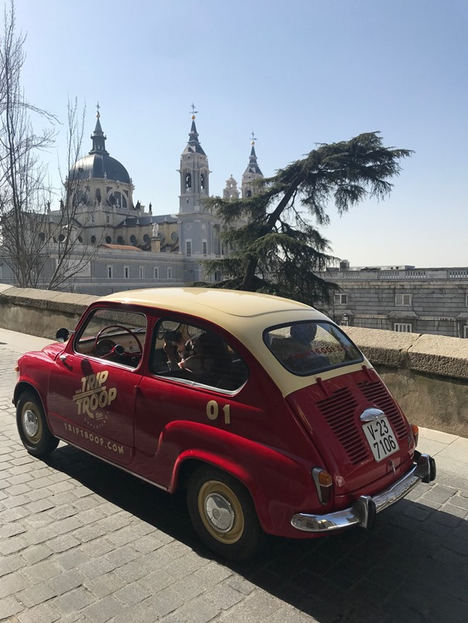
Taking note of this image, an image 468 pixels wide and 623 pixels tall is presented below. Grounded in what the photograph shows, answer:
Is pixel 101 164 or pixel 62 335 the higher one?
pixel 101 164

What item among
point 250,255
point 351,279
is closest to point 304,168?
point 250,255

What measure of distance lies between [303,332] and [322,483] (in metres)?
1.24

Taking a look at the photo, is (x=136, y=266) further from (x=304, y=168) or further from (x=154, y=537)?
(x=154, y=537)

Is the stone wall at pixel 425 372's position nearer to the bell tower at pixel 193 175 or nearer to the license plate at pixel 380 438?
the license plate at pixel 380 438

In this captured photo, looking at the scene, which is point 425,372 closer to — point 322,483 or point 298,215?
point 322,483

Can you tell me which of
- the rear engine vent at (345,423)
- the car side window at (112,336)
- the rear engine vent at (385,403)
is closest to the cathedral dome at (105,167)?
the car side window at (112,336)

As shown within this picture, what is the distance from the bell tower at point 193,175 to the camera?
289 feet

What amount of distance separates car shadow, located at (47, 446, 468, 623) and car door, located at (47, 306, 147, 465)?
1.76 feet

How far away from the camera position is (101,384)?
3.87 meters

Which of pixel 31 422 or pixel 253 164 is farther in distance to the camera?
pixel 253 164

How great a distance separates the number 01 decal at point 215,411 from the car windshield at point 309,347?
1.55 ft

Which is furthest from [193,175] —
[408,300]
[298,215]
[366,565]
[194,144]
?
[366,565]

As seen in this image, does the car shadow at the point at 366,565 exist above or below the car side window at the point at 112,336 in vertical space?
below

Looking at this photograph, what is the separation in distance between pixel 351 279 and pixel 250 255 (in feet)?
94.5
